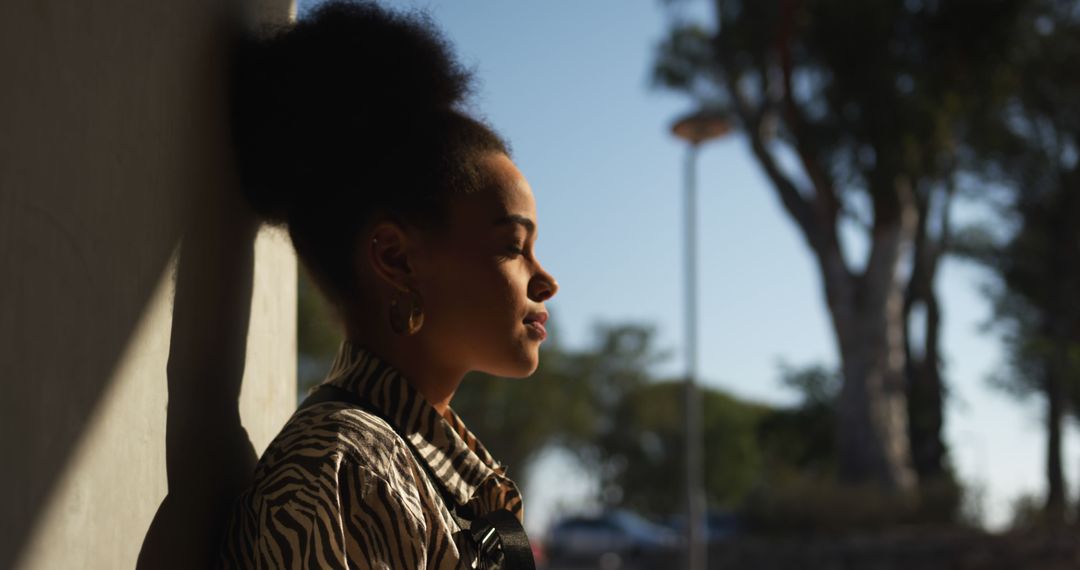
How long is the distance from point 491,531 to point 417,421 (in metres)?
0.19

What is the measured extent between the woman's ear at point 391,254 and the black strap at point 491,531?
0.18 m

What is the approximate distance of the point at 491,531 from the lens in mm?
1460

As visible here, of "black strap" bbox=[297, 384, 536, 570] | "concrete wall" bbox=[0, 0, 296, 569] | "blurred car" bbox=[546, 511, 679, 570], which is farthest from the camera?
"blurred car" bbox=[546, 511, 679, 570]

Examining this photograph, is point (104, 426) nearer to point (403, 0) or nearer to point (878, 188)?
point (403, 0)

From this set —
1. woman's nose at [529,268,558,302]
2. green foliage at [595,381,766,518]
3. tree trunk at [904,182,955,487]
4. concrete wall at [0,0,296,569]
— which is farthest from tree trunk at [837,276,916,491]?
green foliage at [595,381,766,518]

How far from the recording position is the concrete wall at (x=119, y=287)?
0.90 metres

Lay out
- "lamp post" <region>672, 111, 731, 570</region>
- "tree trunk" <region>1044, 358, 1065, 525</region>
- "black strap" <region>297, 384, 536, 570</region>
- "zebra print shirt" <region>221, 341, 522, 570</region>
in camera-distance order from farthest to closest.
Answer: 1. "tree trunk" <region>1044, 358, 1065, 525</region>
2. "lamp post" <region>672, 111, 731, 570</region>
3. "black strap" <region>297, 384, 536, 570</region>
4. "zebra print shirt" <region>221, 341, 522, 570</region>

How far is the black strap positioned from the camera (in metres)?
1.44

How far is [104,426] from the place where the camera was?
108 centimetres

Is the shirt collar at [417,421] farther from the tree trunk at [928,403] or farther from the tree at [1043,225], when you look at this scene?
the tree trunk at [928,403]

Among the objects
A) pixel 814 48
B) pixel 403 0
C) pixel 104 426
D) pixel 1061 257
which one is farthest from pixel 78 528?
pixel 1061 257

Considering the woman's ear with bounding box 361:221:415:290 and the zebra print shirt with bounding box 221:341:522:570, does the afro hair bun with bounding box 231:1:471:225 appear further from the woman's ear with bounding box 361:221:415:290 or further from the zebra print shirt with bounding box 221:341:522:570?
the zebra print shirt with bounding box 221:341:522:570

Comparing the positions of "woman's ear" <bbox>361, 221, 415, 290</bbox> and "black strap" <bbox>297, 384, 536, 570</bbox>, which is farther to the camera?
"woman's ear" <bbox>361, 221, 415, 290</bbox>

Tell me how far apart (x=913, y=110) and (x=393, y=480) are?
622 inches
